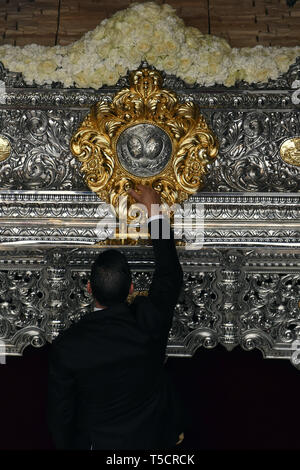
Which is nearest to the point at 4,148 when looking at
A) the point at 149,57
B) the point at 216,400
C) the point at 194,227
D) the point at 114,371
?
the point at 149,57

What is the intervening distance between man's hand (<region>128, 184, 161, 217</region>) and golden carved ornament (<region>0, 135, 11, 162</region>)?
521mm

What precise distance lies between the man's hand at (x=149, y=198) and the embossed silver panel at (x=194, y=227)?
160 mm

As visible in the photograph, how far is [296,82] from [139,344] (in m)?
1.25

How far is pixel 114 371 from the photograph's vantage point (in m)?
2.02

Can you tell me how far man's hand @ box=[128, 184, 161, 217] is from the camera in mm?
2480

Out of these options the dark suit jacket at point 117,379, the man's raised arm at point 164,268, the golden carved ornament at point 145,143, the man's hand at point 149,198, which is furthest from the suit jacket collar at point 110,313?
the golden carved ornament at point 145,143

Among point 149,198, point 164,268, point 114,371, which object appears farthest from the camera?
point 149,198

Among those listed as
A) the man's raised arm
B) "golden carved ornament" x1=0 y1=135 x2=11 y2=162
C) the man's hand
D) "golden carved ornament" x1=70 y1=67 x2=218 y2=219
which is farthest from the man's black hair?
"golden carved ornament" x1=0 y1=135 x2=11 y2=162

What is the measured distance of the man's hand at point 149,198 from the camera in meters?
2.48

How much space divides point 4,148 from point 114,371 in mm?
1087

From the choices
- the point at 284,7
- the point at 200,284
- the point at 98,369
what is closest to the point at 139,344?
the point at 98,369

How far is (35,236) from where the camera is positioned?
8.55ft

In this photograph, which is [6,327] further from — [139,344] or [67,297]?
[139,344]

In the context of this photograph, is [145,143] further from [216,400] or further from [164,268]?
[216,400]
